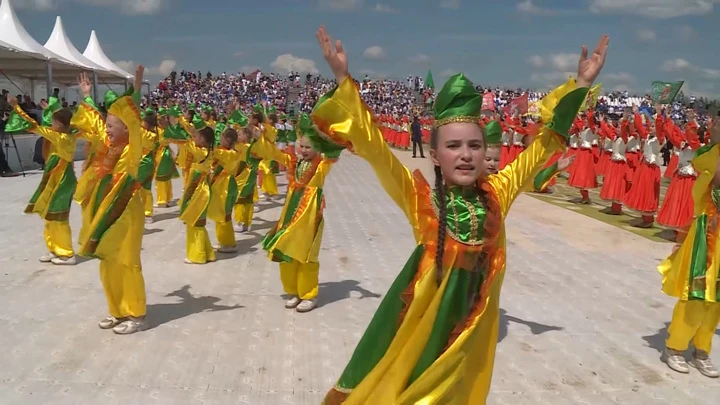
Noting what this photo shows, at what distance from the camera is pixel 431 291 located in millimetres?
2580

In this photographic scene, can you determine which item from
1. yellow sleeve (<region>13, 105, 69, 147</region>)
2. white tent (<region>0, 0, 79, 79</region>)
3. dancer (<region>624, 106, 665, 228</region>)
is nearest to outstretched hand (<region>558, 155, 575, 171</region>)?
yellow sleeve (<region>13, 105, 69, 147</region>)

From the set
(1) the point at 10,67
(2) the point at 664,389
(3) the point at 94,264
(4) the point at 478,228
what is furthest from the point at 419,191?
(1) the point at 10,67

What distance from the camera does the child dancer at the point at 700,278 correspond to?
447 centimetres

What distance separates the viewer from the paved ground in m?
4.32

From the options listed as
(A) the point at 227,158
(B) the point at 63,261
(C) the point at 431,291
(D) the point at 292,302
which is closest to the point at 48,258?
(B) the point at 63,261

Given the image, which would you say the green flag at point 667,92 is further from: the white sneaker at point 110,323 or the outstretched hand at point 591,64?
the white sneaker at point 110,323

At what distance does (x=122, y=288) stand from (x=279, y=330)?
4.63ft

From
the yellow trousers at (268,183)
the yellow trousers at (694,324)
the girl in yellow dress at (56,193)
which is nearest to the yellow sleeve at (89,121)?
the girl in yellow dress at (56,193)

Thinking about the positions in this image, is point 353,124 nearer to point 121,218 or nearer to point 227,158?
point 121,218

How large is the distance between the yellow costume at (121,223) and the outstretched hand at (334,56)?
116 inches

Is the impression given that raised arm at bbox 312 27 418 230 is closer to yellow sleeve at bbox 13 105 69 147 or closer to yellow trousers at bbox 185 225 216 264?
yellow trousers at bbox 185 225 216 264

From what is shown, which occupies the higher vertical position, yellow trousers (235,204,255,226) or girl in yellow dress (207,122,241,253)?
girl in yellow dress (207,122,241,253)

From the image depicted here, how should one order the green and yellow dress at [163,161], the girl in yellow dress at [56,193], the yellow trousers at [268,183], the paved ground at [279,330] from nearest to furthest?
the paved ground at [279,330], the girl in yellow dress at [56,193], the green and yellow dress at [163,161], the yellow trousers at [268,183]

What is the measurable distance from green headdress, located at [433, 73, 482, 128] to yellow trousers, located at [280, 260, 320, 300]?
11.6 feet
